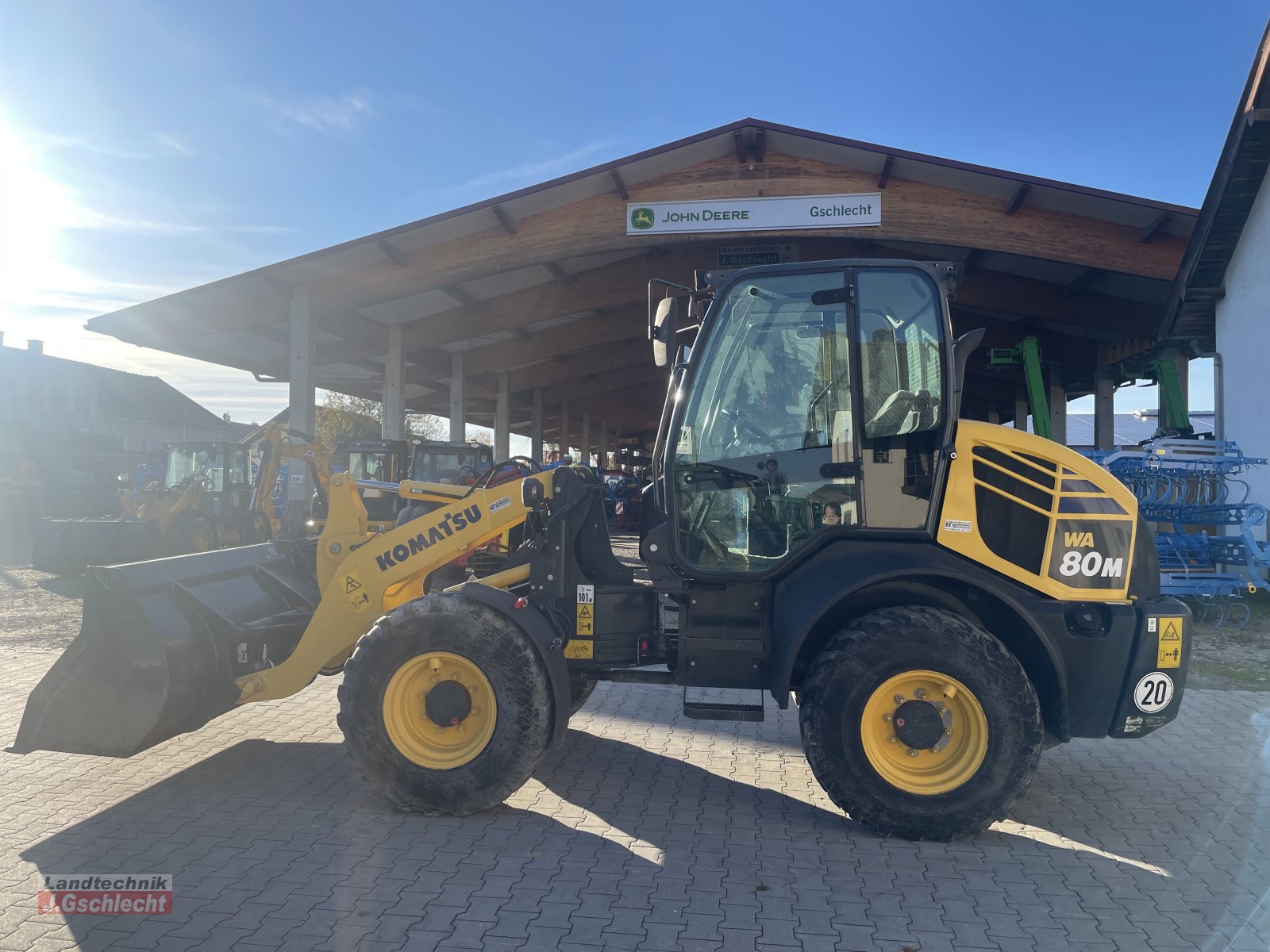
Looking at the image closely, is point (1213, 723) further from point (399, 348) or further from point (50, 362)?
point (50, 362)

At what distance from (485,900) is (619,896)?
1.77 ft

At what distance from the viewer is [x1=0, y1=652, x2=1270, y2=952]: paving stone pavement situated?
10.9 ft

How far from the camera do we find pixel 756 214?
12703mm

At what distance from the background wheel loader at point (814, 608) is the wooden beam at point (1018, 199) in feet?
27.9

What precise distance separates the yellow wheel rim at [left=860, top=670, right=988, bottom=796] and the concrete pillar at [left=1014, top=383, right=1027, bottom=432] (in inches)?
823

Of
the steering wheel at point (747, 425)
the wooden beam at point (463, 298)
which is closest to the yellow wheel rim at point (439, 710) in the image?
the steering wheel at point (747, 425)

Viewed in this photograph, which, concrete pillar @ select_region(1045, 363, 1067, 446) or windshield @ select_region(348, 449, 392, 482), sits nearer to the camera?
windshield @ select_region(348, 449, 392, 482)

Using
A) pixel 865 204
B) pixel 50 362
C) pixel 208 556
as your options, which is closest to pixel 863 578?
pixel 208 556

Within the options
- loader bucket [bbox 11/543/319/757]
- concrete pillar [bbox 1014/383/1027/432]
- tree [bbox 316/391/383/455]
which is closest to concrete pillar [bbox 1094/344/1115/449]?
concrete pillar [bbox 1014/383/1027/432]

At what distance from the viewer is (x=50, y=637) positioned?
30.0ft

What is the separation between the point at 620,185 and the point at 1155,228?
23.9ft

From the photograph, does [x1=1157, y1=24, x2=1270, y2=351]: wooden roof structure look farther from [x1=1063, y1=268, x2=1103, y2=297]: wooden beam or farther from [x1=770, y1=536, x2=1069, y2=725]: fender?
[x1=770, y1=536, x2=1069, y2=725]: fender

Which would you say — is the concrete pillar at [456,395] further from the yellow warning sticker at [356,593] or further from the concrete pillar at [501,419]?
the yellow warning sticker at [356,593]

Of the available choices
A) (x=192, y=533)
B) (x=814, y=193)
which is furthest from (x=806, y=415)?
(x=192, y=533)
